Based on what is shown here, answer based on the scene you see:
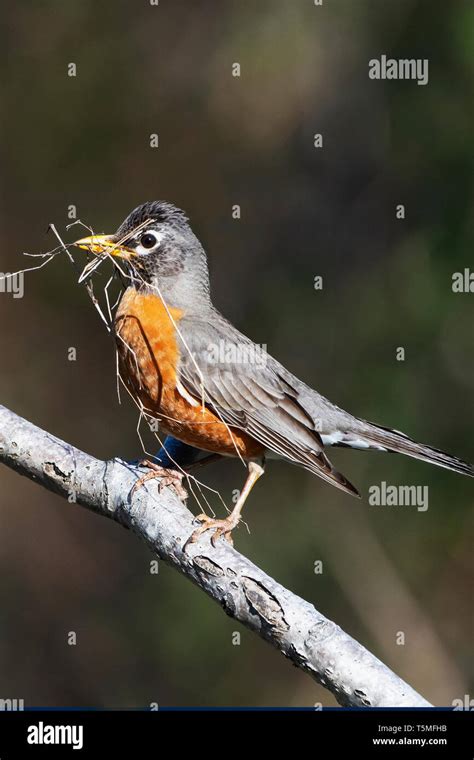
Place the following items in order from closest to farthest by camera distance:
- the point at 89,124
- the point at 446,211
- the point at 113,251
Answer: the point at 113,251
the point at 446,211
the point at 89,124

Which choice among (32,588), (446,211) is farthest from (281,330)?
(32,588)

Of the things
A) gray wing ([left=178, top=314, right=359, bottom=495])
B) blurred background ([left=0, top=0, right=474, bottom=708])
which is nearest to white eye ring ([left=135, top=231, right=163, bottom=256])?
gray wing ([left=178, top=314, right=359, bottom=495])

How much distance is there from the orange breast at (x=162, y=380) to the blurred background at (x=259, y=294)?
276 centimetres

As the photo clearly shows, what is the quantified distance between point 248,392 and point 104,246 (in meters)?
0.94

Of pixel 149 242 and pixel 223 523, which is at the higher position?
pixel 149 242

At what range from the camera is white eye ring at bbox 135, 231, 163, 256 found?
471cm

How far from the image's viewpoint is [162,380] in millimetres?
4492

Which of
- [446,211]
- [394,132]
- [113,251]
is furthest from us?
[394,132]

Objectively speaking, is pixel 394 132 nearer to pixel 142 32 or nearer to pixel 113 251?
pixel 142 32

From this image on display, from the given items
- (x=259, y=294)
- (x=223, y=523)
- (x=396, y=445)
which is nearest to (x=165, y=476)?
(x=223, y=523)

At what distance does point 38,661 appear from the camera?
787cm

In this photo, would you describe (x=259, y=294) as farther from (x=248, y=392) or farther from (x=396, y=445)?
(x=248, y=392)

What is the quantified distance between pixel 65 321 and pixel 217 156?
1.87m

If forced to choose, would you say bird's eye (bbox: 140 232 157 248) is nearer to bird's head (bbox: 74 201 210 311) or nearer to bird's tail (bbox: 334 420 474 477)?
bird's head (bbox: 74 201 210 311)
